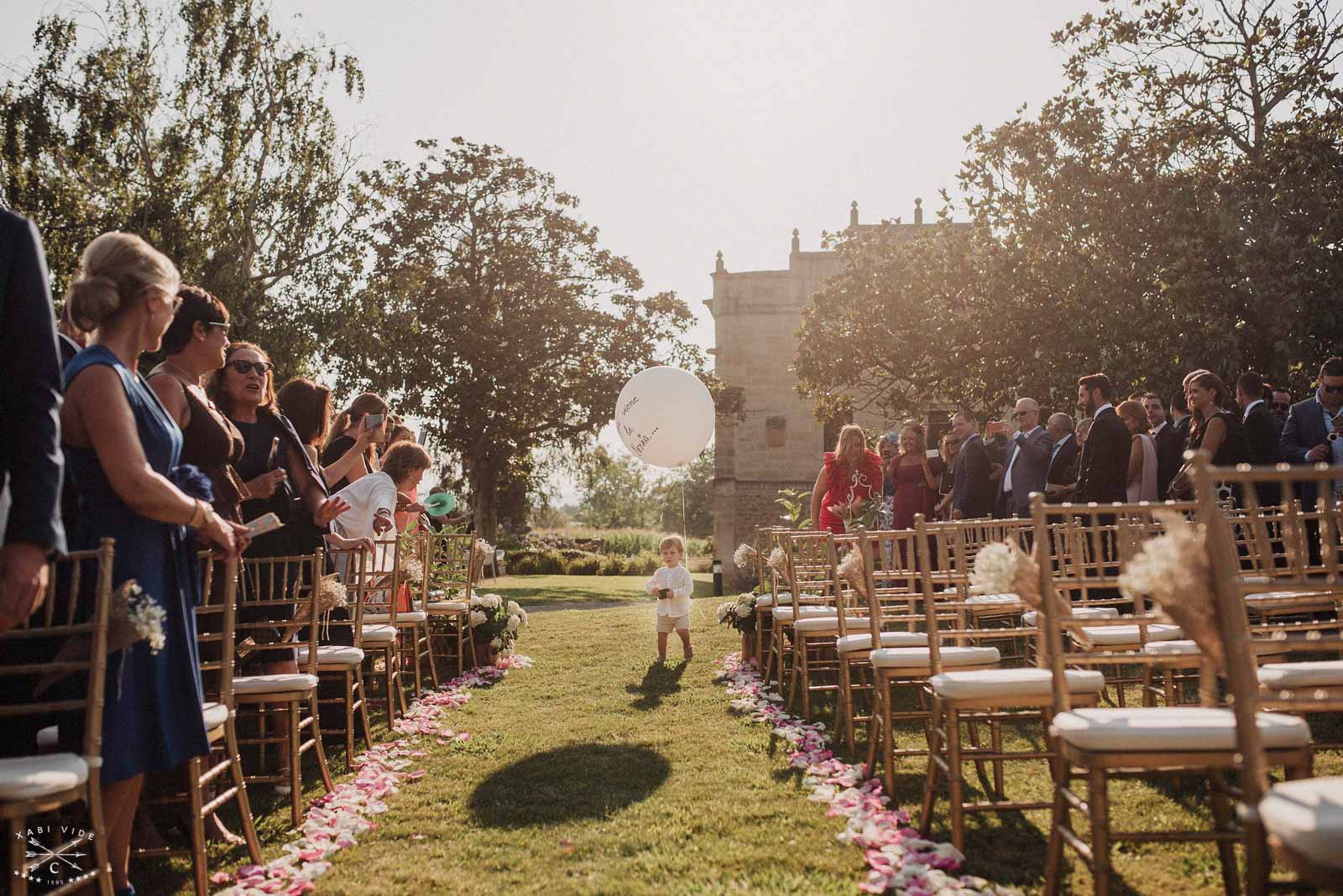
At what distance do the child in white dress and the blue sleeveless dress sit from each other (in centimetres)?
592

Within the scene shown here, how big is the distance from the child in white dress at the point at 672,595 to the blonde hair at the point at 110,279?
20.5ft

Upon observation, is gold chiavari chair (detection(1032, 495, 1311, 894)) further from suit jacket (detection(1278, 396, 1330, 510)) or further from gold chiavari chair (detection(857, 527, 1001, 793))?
suit jacket (detection(1278, 396, 1330, 510))

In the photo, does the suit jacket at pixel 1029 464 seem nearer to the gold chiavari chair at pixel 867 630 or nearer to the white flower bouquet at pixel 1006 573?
the gold chiavari chair at pixel 867 630

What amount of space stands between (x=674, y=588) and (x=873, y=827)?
16.5ft

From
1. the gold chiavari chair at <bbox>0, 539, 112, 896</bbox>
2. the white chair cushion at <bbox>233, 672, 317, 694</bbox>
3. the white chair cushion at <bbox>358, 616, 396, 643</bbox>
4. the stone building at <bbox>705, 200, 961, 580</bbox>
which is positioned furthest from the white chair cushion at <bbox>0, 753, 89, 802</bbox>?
the stone building at <bbox>705, 200, 961, 580</bbox>

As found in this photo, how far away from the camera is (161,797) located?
3496 mm

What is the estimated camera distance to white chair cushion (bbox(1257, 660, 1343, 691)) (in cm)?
311

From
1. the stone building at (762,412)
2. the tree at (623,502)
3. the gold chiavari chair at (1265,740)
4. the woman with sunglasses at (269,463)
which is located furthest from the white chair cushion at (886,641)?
the tree at (623,502)

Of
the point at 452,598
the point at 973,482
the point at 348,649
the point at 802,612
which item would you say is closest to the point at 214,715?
the point at 348,649

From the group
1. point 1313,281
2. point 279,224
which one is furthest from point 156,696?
point 279,224

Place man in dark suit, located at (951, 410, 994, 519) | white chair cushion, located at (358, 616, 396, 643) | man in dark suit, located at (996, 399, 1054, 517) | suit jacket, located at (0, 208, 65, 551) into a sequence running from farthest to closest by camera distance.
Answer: man in dark suit, located at (951, 410, 994, 519) → man in dark suit, located at (996, 399, 1054, 517) → white chair cushion, located at (358, 616, 396, 643) → suit jacket, located at (0, 208, 65, 551)

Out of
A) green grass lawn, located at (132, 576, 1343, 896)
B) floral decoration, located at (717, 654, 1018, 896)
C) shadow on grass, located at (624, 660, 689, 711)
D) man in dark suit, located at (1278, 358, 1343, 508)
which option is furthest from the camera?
man in dark suit, located at (1278, 358, 1343, 508)
